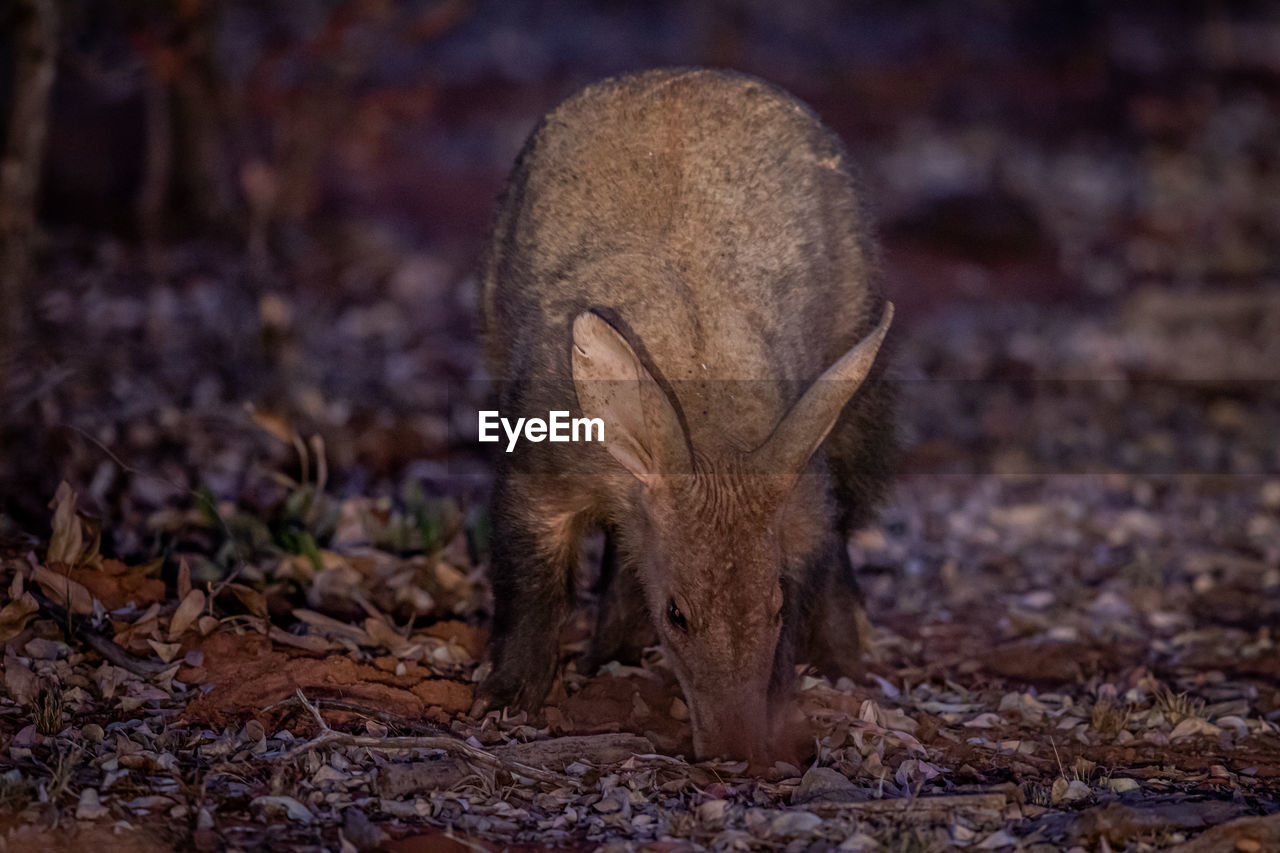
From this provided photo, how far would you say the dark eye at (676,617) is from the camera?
4855 millimetres

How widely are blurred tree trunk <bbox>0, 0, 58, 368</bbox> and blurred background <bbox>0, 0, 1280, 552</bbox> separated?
0.01 m

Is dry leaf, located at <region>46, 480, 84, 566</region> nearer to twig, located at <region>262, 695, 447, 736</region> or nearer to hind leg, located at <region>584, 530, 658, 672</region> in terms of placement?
twig, located at <region>262, 695, 447, 736</region>

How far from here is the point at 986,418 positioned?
10586mm

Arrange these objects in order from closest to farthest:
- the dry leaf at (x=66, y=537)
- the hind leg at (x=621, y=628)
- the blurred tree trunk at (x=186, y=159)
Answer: the dry leaf at (x=66, y=537) < the hind leg at (x=621, y=628) < the blurred tree trunk at (x=186, y=159)

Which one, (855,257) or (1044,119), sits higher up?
(1044,119)

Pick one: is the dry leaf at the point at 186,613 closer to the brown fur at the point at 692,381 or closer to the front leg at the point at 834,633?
the brown fur at the point at 692,381

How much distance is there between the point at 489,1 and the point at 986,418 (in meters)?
27.3

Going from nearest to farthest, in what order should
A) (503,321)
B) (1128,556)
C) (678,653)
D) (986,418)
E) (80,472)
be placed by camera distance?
(678,653)
(503,321)
(80,472)
(1128,556)
(986,418)

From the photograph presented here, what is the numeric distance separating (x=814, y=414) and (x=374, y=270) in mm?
8110

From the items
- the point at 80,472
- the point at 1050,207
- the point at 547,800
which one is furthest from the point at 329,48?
the point at 1050,207

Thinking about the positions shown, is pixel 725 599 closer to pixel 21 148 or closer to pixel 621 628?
pixel 621 628

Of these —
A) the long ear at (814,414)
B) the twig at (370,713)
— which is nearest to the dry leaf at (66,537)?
the twig at (370,713)

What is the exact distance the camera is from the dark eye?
15.9 feet

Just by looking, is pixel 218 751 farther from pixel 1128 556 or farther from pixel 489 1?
pixel 489 1
